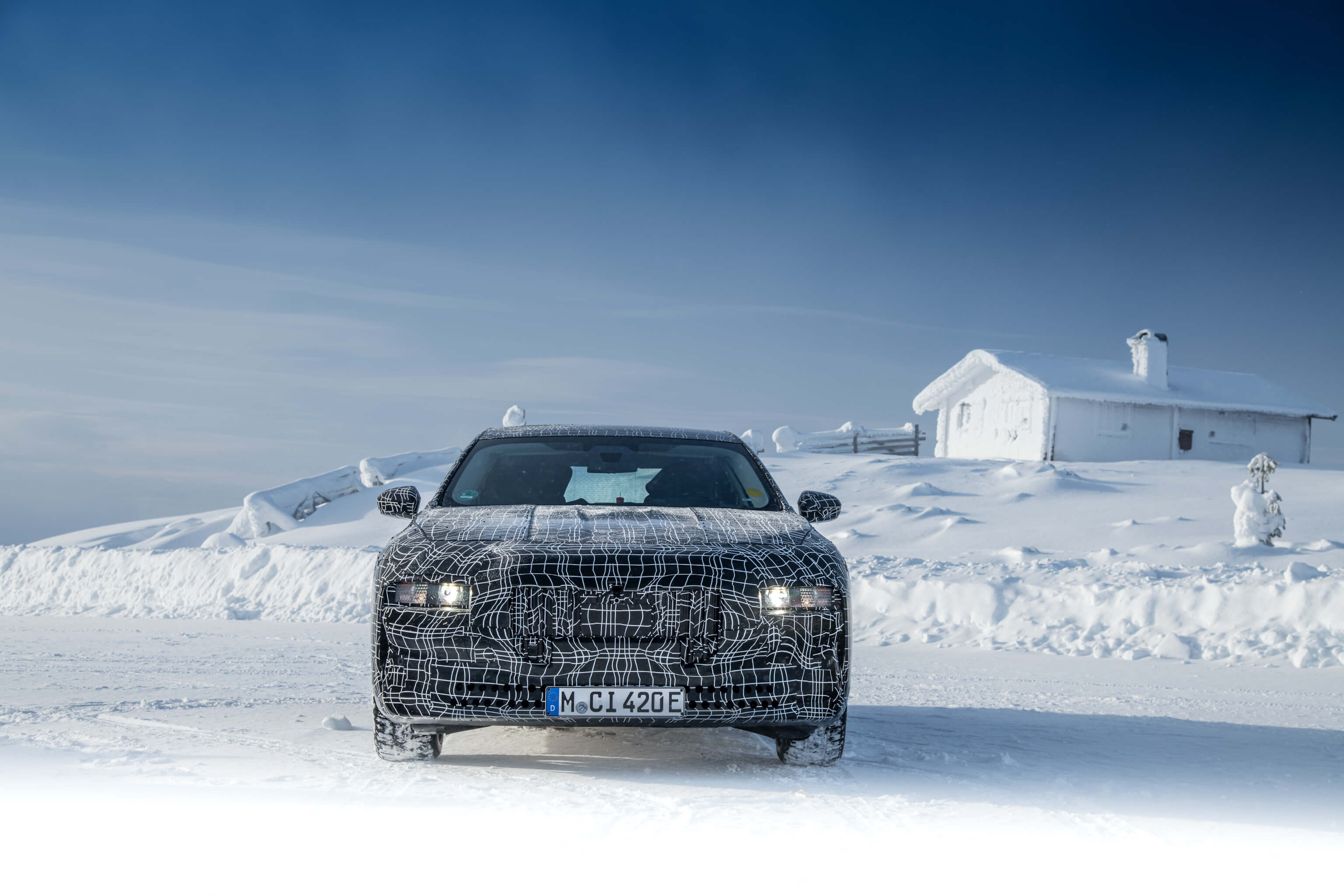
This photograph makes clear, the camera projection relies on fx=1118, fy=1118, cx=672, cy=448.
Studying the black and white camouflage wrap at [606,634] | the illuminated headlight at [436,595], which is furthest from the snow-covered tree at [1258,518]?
the illuminated headlight at [436,595]

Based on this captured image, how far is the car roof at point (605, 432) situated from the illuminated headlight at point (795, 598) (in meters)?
1.60

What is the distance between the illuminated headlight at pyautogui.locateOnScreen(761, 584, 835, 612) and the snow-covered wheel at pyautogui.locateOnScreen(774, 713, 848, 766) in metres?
0.59

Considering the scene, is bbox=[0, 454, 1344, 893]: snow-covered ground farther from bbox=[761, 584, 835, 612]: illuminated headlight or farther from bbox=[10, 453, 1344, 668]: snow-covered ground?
bbox=[761, 584, 835, 612]: illuminated headlight

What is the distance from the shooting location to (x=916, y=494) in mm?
22469

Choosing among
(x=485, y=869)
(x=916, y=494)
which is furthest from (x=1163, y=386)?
(x=485, y=869)

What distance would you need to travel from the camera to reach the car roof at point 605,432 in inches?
223

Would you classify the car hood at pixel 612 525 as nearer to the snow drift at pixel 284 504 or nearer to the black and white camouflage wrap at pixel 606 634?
the black and white camouflage wrap at pixel 606 634

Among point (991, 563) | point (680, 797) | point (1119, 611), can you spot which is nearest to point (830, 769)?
point (680, 797)

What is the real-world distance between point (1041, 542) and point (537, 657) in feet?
47.2

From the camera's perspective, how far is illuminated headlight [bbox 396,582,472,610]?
4.16 metres

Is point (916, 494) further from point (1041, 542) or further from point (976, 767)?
point (976, 767)

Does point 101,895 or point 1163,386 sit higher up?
point 1163,386

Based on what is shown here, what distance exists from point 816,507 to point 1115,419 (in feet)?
107

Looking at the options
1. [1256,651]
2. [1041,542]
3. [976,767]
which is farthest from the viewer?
[1041,542]
